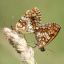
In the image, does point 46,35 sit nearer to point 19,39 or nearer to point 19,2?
point 19,39

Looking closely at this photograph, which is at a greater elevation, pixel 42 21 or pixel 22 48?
pixel 42 21

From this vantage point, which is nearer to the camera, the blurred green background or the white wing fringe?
the white wing fringe

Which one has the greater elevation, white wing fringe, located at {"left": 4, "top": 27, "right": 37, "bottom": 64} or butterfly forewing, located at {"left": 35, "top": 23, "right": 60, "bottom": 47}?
butterfly forewing, located at {"left": 35, "top": 23, "right": 60, "bottom": 47}

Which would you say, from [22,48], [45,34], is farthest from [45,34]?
[22,48]

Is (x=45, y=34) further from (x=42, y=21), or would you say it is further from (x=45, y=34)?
(x=42, y=21)

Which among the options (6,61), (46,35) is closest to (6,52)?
(6,61)

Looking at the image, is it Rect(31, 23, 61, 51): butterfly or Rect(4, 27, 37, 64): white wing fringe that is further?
Rect(31, 23, 61, 51): butterfly
